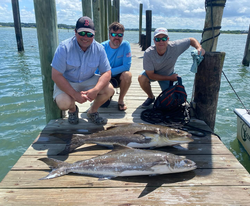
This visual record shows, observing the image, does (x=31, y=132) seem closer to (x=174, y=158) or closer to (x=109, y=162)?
(x=109, y=162)

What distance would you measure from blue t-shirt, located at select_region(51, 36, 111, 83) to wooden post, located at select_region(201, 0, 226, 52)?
201cm

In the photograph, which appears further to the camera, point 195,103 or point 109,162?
point 195,103

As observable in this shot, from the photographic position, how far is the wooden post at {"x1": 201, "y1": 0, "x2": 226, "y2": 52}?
12.8 feet

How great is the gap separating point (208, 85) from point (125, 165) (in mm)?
2436

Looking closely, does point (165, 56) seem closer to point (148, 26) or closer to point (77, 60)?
point (77, 60)

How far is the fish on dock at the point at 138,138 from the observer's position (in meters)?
3.12

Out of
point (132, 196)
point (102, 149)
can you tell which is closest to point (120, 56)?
point (102, 149)

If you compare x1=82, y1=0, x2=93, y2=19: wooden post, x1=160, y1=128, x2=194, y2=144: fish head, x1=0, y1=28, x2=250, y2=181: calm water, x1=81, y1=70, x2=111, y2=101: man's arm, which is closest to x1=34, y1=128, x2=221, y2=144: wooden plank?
x1=160, y1=128, x2=194, y2=144: fish head

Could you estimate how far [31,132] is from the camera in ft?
19.5

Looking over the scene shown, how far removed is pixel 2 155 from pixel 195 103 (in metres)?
4.32

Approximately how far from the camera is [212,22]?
399 cm

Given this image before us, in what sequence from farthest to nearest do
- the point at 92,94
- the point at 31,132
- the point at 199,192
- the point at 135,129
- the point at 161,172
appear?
1. the point at 31,132
2. the point at 92,94
3. the point at 135,129
4. the point at 161,172
5. the point at 199,192

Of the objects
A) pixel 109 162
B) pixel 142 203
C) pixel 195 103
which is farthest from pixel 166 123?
pixel 142 203

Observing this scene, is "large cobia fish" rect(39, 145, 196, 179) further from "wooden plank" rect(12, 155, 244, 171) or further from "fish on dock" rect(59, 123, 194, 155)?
"fish on dock" rect(59, 123, 194, 155)
